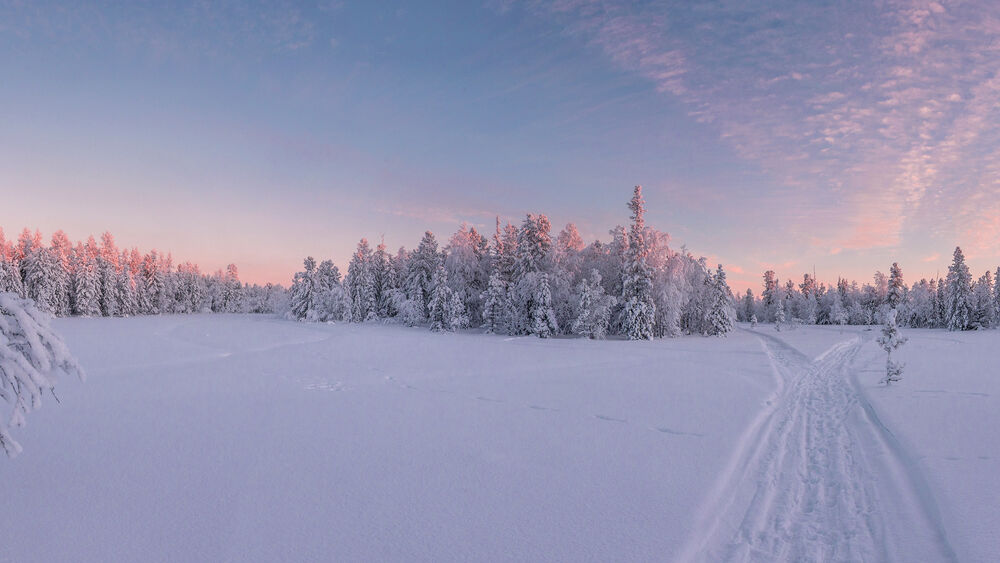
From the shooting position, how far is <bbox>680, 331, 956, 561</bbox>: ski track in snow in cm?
457

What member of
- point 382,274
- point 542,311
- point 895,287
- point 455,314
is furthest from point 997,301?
point 382,274

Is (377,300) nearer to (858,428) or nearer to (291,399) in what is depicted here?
(291,399)

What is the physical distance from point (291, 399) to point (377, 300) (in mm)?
52972

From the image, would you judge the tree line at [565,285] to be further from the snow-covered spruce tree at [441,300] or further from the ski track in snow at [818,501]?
the ski track in snow at [818,501]

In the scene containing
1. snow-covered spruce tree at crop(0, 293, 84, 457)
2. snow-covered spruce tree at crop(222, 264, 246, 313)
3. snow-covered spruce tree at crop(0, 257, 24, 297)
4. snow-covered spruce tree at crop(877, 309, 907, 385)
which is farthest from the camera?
snow-covered spruce tree at crop(222, 264, 246, 313)

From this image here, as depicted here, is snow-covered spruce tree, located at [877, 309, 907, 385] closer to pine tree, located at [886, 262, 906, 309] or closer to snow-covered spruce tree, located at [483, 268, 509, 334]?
snow-covered spruce tree, located at [483, 268, 509, 334]

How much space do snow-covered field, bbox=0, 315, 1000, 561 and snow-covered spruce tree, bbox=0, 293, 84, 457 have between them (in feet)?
4.66

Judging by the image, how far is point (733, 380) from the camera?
15617mm

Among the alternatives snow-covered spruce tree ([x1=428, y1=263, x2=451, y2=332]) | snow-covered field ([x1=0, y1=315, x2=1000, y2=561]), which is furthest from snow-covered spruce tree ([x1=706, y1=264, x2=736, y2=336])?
snow-covered field ([x1=0, y1=315, x2=1000, y2=561])

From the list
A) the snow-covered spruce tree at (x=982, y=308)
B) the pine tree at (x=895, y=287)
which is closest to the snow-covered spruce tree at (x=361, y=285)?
the snow-covered spruce tree at (x=982, y=308)

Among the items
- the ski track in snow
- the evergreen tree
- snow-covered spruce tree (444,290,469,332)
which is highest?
the evergreen tree

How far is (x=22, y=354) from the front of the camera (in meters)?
4.31

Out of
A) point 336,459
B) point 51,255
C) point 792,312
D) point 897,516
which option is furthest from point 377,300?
point 792,312

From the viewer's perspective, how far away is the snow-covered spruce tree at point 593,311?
125ft
